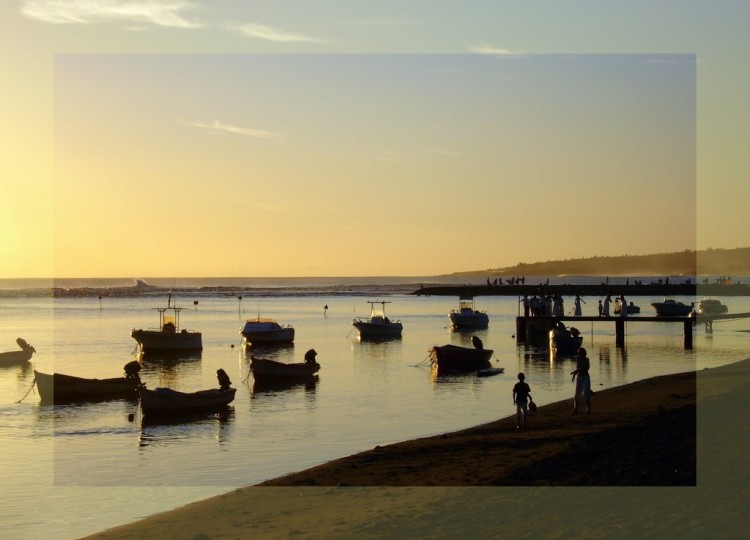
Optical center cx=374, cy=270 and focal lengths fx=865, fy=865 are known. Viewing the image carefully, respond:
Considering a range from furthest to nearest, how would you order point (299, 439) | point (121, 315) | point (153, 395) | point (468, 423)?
point (121, 315) < point (153, 395) < point (468, 423) < point (299, 439)

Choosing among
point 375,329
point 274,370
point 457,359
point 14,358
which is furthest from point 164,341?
point 457,359

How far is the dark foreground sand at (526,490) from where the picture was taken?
1564cm

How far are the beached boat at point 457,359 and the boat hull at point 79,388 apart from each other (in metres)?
17.7

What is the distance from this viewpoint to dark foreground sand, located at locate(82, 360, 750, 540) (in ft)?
51.3

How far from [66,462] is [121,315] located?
95488 mm

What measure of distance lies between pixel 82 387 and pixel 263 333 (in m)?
30.7

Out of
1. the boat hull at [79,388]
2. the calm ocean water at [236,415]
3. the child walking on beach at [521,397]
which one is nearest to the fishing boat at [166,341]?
the calm ocean water at [236,415]

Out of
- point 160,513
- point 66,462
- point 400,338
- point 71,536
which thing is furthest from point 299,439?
point 400,338

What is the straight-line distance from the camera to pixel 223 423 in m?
34.1

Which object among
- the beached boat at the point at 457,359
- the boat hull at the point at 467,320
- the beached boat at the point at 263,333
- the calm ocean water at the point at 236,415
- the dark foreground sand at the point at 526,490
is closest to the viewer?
the dark foreground sand at the point at 526,490

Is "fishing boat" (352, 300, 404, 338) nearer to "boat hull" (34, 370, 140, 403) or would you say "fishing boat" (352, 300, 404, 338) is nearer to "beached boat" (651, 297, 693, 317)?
"beached boat" (651, 297, 693, 317)

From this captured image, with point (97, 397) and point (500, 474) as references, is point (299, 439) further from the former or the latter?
point (97, 397)

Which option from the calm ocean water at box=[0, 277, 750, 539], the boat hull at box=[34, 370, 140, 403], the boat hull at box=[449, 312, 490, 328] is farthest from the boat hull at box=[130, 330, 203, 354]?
the boat hull at box=[449, 312, 490, 328]

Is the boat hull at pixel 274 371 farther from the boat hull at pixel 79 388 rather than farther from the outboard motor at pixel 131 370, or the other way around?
the boat hull at pixel 79 388
